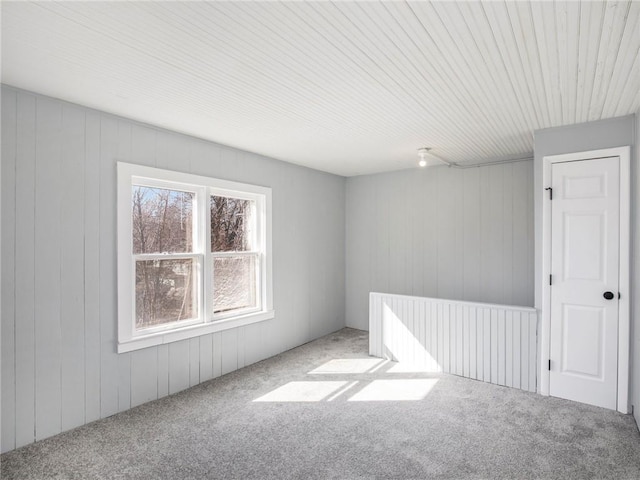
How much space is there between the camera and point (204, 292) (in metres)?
3.71

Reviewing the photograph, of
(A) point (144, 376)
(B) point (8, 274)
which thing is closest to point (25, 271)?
(B) point (8, 274)

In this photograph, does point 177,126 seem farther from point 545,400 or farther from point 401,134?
point 545,400

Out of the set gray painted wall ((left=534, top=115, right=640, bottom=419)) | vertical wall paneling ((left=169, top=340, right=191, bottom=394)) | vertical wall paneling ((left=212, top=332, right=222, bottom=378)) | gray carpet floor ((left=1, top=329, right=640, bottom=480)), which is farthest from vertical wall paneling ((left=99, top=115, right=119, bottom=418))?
gray painted wall ((left=534, top=115, right=640, bottom=419))

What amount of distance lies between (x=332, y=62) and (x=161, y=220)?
2.20 metres

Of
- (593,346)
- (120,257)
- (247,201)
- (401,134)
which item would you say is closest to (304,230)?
Result: (247,201)

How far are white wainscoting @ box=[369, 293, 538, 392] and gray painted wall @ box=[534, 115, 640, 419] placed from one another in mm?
396

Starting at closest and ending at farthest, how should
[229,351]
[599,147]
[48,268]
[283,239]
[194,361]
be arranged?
[48,268] → [599,147] → [194,361] → [229,351] → [283,239]

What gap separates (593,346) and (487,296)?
159 cm

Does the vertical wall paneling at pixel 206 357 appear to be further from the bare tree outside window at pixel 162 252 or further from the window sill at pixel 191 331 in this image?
the bare tree outside window at pixel 162 252

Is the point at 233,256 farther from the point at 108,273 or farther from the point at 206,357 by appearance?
the point at 108,273

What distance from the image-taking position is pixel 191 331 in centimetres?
353

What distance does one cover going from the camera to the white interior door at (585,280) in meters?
3.07

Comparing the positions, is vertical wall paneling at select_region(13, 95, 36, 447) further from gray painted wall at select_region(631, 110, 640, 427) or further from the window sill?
gray painted wall at select_region(631, 110, 640, 427)

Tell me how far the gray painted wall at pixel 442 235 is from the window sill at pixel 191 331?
198 cm
